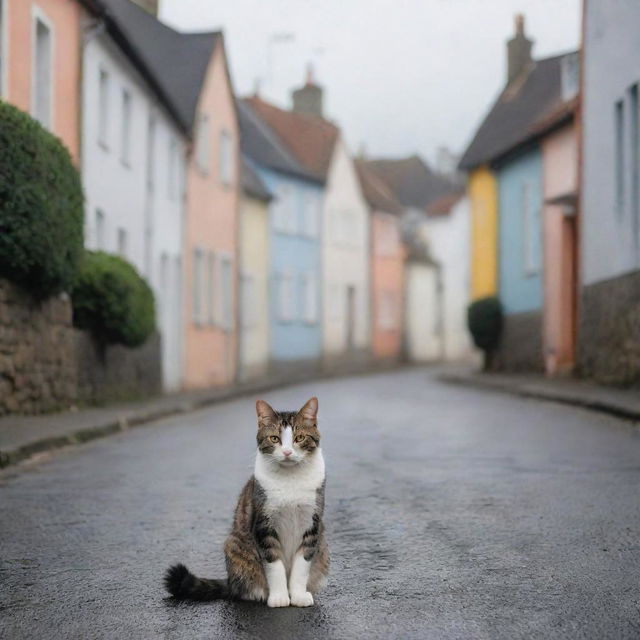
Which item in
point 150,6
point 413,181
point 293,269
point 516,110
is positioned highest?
point 413,181

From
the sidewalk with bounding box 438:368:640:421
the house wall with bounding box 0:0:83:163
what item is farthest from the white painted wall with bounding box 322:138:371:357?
the house wall with bounding box 0:0:83:163

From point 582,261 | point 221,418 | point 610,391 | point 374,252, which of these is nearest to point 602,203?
point 582,261

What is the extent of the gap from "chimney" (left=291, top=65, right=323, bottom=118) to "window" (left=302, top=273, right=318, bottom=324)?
33.4 ft

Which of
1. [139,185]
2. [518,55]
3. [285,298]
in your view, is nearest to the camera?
[139,185]

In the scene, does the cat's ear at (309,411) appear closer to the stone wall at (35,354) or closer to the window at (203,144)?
the stone wall at (35,354)

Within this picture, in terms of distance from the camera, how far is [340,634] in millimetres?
4750

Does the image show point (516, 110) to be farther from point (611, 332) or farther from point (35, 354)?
point (35, 354)

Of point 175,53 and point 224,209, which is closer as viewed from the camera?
point 175,53

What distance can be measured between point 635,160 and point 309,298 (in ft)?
81.8

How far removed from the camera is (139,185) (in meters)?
25.2

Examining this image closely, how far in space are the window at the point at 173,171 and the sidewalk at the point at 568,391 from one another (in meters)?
8.07

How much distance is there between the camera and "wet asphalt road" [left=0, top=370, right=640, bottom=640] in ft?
16.3

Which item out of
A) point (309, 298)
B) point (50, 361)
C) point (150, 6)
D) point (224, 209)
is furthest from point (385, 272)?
point (50, 361)

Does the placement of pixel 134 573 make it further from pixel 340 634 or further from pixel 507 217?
pixel 507 217
